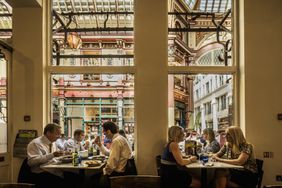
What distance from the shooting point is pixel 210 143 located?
247 inches

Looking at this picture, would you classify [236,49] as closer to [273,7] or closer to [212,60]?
[212,60]

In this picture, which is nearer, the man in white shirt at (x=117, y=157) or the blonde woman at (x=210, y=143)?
the man in white shirt at (x=117, y=157)

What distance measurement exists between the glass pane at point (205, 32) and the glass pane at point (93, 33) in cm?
81

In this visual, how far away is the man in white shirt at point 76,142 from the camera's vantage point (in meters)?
6.56

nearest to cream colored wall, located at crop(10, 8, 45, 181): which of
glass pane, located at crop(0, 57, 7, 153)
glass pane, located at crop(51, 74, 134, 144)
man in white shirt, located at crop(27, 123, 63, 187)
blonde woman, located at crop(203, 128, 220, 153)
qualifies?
glass pane, located at crop(0, 57, 7, 153)

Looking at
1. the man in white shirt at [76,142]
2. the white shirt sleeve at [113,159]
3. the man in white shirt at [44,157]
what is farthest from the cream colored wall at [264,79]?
the man in white shirt at [44,157]

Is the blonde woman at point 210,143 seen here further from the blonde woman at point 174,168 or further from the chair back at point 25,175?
the chair back at point 25,175

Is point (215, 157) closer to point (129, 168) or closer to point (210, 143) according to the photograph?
point (210, 143)

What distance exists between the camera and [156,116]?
6.18m

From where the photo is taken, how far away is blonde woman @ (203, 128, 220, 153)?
20.4 feet

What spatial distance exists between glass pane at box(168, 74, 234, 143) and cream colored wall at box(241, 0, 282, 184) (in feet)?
1.20

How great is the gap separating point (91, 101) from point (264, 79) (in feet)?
9.54

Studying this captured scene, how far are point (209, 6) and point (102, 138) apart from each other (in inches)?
116

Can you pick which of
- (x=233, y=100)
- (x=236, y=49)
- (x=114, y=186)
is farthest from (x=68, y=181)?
(x=236, y=49)
